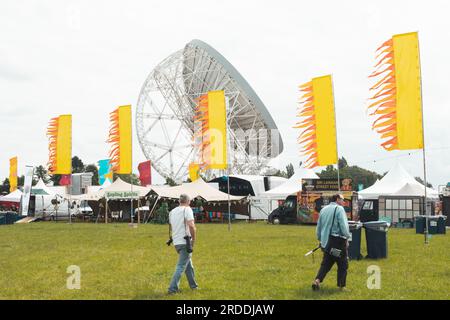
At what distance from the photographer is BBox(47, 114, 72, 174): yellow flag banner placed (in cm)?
3556

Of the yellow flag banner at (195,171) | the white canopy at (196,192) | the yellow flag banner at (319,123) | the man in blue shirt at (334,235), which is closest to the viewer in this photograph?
the man in blue shirt at (334,235)

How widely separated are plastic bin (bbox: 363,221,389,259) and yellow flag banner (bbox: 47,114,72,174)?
2342cm

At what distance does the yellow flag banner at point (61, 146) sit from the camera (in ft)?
117

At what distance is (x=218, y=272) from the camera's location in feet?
42.5

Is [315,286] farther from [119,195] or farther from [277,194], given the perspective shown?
[277,194]

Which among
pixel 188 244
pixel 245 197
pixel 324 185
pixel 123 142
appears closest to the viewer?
pixel 188 244

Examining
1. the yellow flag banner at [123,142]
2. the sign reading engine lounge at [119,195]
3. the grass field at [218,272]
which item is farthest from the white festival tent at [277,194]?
the grass field at [218,272]

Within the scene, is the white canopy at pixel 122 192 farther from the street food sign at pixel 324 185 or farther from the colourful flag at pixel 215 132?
the street food sign at pixel 324 185

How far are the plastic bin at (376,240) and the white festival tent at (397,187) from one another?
71.8 feet

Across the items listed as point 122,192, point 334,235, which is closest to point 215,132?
point 122,192

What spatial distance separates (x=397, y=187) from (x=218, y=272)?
91.8 feet
